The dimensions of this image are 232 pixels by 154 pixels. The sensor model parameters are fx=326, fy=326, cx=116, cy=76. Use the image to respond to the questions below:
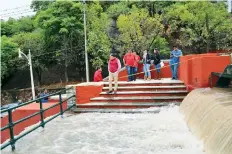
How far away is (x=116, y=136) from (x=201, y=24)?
2358cm

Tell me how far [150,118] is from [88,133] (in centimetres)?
219

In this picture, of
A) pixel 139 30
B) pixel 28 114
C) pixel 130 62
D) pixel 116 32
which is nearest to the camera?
pixel 28 114

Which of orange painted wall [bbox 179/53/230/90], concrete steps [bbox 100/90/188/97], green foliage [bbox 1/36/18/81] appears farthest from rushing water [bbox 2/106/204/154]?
green foliage [bbox 1/36/18/81]

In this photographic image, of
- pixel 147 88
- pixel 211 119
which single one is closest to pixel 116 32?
pixel 147 88

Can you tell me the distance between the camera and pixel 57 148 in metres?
7.35

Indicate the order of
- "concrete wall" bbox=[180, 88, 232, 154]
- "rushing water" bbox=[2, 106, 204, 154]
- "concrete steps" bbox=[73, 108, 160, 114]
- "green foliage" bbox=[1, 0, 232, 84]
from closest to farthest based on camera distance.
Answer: "concrete wall" bbox=[180, 88, 232, 154]
"rushing water" bbox=[2, 106, 204, 154]
"concrete steps" bbox=[73, 108, 160, 114]
"green foliage" bbox=[1, 0, 232, 84]

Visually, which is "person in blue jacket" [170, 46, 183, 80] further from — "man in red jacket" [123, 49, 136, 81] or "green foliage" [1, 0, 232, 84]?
"green foliage" [1, 0, 232, 84]

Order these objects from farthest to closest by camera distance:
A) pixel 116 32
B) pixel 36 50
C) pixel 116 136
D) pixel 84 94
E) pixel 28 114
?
1. pixel 36 50
2. pixel 116 32
3. pixel 28 114
4. pixel 84 94
5. pixel 116 136

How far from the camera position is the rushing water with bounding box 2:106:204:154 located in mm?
6930

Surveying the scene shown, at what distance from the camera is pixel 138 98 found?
11.6 meters

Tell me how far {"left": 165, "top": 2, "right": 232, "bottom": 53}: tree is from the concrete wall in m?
20.9

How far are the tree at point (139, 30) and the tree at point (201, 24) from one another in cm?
296

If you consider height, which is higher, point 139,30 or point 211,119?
point 139,30

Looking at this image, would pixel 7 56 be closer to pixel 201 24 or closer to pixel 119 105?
pixel 201 24
